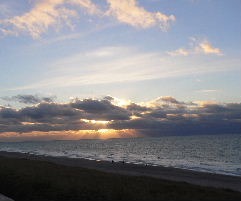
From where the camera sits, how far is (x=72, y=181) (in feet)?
88.4

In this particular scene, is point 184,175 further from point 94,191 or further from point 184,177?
point 94,191

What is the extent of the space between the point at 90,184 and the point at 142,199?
21.3 ft

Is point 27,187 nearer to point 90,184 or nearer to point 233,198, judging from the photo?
point 90,184

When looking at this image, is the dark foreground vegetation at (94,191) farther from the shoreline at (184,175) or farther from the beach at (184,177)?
the shoreline at (184,175)

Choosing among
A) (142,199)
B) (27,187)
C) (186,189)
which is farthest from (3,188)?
(186,189)

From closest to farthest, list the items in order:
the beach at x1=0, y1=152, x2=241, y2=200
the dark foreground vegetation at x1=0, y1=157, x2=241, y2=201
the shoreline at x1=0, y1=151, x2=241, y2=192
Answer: the dark foreground vegetation at x1=0, y1=157, x2=241, y2=201 → the beach at x1=0, y1=152, x2=241, y2=200 → the shoreline at x1=0, y1=151, x2=241, y2=192

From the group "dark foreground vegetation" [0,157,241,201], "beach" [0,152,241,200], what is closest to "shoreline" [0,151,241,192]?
"beach" [0,152,241,200]

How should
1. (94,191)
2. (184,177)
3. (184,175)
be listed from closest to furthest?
(94,191) < (184,177) < (184,175)

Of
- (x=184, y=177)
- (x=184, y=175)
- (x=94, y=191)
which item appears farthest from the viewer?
(x=184, y=175)

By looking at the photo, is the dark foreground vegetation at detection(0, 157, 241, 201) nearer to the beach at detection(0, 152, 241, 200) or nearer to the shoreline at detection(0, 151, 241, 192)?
the beach at detection(0, 152, 241, 200)

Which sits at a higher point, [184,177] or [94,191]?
[94,191]

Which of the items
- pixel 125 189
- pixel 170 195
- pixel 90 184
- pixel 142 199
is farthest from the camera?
pixel 90 184

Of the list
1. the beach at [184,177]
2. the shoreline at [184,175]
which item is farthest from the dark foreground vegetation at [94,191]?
the shoreline at [184,175]

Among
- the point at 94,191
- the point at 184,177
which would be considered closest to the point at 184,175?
the point at 184,177
